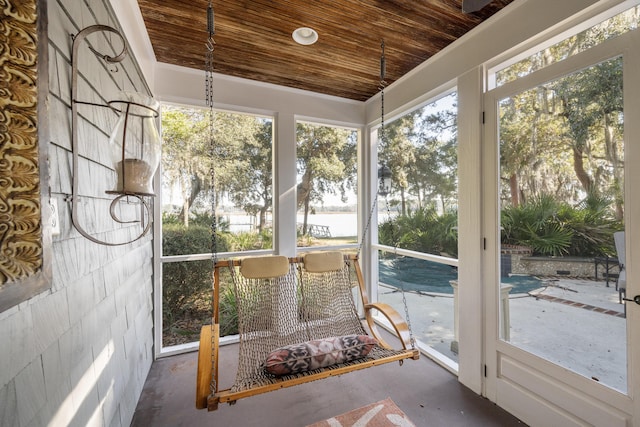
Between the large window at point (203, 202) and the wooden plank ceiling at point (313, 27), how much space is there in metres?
0.62

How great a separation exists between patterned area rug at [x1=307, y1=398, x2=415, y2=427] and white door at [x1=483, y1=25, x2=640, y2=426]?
2.58 ft

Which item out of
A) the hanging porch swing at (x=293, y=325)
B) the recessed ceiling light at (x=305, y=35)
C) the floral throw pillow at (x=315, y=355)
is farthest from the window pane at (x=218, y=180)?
the floral throw pillow at (x=315, y=355)

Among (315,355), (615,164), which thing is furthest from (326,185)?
(615,164)

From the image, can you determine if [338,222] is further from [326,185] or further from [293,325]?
[293,325]

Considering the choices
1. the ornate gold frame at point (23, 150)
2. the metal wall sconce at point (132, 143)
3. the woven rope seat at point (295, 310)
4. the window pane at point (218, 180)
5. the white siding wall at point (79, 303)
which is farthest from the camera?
the window pane at point (218, 180)

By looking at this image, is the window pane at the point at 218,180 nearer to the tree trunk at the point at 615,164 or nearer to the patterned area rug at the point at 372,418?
the patterned area rug at the point at 372,418

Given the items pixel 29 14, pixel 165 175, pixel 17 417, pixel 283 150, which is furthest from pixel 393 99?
pixel 17 417

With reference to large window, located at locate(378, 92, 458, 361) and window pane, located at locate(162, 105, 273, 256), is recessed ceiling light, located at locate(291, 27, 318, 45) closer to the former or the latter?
window pane, located at locate(162, 105, 273, 256)

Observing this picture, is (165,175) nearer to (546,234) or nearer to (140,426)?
(140,426)

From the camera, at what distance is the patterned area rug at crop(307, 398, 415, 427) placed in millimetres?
1879

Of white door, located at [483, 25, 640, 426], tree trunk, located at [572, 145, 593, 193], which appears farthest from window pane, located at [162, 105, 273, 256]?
tree trunk, located at [572, 145, 593, 193]

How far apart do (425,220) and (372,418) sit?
1857 millimetres

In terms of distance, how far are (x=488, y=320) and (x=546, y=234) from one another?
77cm

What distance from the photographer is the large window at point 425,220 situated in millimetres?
2654
